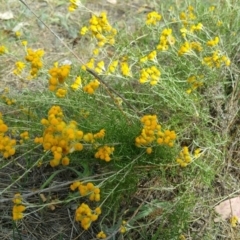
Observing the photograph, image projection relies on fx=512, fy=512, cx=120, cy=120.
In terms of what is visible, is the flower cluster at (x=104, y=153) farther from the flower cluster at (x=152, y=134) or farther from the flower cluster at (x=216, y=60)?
the flower cluster at (x=216, y=60)

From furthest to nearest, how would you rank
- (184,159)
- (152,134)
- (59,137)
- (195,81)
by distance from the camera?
(195,81)
(184,159)
(152,134)
(59,137)

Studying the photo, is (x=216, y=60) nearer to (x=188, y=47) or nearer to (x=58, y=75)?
(x=188, y=47)

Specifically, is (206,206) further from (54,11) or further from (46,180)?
(54,11)

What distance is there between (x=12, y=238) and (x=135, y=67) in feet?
2.89

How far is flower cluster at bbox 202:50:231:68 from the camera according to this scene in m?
1.80

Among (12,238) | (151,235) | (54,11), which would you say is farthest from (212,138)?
(54,11)

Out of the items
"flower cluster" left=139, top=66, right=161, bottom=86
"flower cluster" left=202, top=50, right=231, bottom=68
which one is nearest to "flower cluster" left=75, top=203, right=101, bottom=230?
"flower cluster" left=139, top=66, right=161, bottom=86

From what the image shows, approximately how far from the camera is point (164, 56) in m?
2.22

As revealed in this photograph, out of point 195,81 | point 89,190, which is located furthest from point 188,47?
point 89,190

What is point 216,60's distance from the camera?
1.81m

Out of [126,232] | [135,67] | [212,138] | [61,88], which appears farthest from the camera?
[135,67]

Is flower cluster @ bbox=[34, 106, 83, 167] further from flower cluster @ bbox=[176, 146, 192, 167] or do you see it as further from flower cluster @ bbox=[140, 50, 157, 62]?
flower cluster @ bbox=[140, 50, 157, 62]

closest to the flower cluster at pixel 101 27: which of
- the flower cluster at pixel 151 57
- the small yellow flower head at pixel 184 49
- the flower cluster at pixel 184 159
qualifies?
the flower cluster at pixel 151 57

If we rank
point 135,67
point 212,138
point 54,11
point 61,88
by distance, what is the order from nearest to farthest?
1. point 61,88
2. point 212,138
3. point 135,67
4. point 54,11
